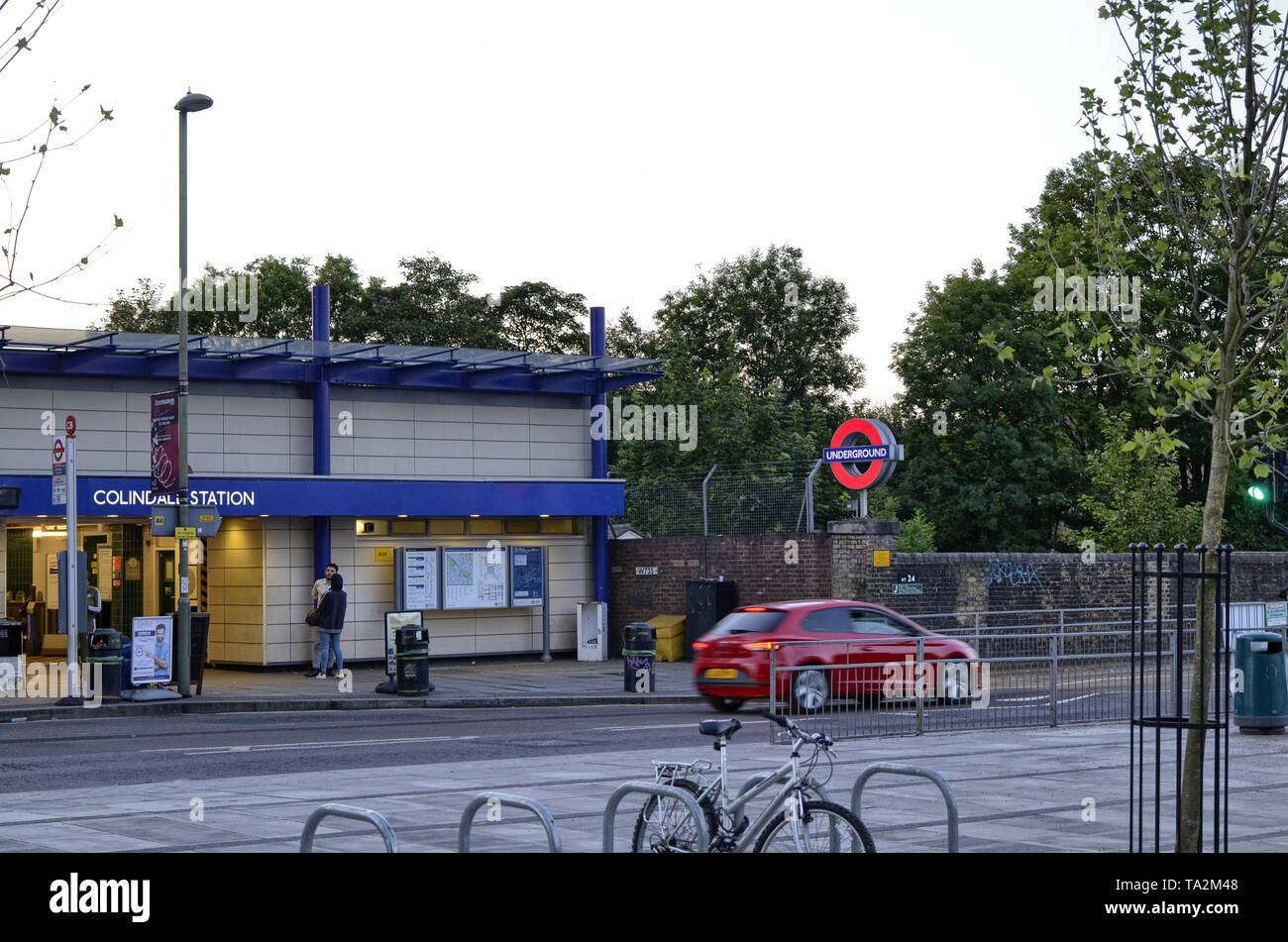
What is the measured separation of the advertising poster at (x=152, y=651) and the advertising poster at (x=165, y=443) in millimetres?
1952

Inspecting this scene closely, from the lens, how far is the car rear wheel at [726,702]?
2167 centimetres

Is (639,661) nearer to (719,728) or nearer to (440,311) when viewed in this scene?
(719,728)

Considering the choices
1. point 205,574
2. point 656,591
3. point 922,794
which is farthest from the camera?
point 656,591

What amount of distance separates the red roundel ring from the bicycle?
22.2 m

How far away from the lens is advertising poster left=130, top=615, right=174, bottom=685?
23188 mm

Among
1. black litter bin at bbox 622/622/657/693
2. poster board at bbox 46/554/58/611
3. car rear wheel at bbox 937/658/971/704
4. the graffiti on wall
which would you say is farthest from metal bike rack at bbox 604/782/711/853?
poster board at bbox 46/554/58/611

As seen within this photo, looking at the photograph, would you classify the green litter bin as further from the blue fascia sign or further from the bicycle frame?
the blue fascia sign

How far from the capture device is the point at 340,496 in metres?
28.8

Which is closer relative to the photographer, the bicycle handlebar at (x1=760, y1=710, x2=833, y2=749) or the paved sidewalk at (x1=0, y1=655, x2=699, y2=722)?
the bicycle handlebar at (x1=760, y1=710, x2=833, y2=749)

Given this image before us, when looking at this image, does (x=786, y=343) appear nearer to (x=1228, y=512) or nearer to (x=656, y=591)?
(x=1228, y=512)

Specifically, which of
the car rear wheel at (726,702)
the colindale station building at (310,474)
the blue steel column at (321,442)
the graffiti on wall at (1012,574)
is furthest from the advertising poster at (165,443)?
the graffiti on wall at (1012,574)

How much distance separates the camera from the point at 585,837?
35.4 ft
